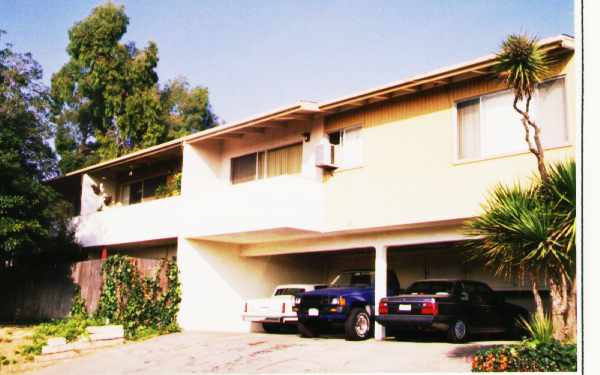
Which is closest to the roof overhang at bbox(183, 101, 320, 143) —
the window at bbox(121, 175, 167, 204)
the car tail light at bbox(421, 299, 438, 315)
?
the window at bbox(121, 175, 167, 204)

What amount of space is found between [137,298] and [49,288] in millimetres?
6158

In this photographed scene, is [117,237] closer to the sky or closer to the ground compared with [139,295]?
closer to the sky

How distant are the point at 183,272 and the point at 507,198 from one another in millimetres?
12042

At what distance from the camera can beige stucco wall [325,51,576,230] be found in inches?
604

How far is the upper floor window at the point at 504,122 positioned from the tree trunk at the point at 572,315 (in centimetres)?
411

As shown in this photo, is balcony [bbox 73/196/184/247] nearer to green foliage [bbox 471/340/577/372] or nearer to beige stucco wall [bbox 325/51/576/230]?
beige stucco wall [bbox 325/51/576/230]

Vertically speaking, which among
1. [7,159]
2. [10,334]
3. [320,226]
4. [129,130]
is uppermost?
[129,130]

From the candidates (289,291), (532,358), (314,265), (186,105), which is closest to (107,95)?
(186,105)

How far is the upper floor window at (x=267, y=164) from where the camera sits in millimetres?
20906

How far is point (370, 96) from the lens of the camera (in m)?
17.6

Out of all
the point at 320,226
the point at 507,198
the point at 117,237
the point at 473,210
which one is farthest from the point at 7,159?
the point at 507,198

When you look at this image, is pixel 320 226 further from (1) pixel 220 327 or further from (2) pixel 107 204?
(2) pixel 107 204

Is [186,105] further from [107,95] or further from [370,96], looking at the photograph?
[370,96]

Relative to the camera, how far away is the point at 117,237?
2502cm
